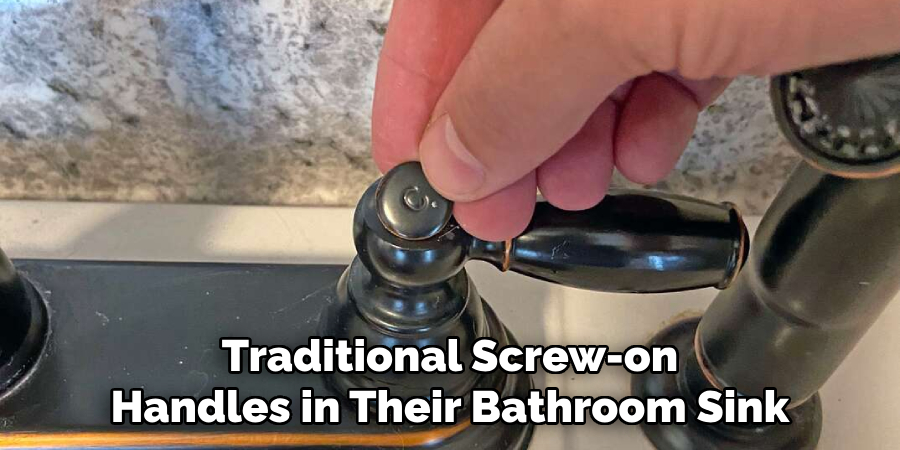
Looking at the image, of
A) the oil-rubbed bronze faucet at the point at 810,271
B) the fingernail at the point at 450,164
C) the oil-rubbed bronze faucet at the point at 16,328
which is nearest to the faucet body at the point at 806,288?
the oil-rubbed bronze faucet at the point at 810,271

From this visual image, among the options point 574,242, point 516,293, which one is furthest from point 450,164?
point 516,293

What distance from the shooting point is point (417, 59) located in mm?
349

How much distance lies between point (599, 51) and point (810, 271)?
0.14 m

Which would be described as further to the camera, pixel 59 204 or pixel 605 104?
pixel 59 204

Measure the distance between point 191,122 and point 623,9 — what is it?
12.2 inches

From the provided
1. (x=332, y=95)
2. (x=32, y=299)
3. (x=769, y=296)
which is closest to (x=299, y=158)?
(x=332, y=95)

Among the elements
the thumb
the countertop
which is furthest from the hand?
the countertop

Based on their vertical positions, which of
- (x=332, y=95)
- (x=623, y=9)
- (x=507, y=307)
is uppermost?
(x=623, y=9)

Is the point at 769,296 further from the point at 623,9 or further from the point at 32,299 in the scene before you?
the point at 32,299

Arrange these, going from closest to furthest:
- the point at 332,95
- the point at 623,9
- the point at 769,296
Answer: the point at 623,9, the point at 769,296, the point at 332,95

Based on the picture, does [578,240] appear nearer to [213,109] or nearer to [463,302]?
[463,302]

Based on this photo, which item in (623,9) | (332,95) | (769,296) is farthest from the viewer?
(332,95)

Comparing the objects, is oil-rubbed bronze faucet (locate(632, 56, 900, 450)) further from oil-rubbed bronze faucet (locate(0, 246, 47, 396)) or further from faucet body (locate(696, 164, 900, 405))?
oil-rubbed bronze faucet (locate(0, 246, 47, 396))

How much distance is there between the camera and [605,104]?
1.12ft
